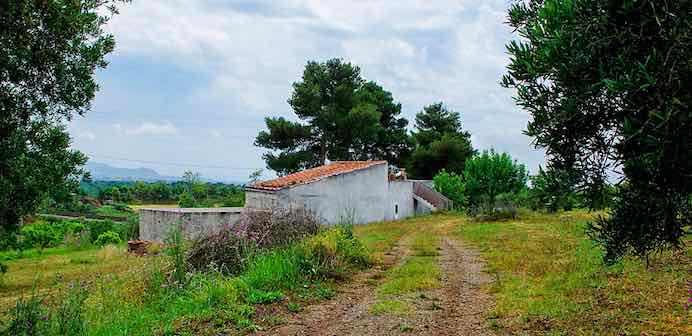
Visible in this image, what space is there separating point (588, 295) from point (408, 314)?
9.82 ft

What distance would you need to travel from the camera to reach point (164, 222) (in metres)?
28.6

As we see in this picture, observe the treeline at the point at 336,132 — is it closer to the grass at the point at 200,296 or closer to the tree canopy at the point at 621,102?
the grass at the point at 200,296

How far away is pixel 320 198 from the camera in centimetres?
3066

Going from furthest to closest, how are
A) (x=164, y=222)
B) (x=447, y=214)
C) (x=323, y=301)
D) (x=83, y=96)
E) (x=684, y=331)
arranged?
(x=447, y=214), (x=164, y=222), (x=83, y=96), (x=323, y=301), (x=684, y=331)

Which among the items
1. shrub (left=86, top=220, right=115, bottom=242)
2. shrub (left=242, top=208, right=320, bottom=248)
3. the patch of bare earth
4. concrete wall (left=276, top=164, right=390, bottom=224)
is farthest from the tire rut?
shrub (left=86, top=220, right=115, bottom=242)

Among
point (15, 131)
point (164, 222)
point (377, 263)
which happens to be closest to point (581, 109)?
point (15, 131)

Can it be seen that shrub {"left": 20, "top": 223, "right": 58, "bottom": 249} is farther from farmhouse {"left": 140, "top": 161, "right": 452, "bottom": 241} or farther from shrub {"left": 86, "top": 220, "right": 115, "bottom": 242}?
farmhouse {"left": 140, "top": 161, "right": 452, "bottom": 241}

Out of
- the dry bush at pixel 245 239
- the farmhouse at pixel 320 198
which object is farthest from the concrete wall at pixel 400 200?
the dry bush at pixel 245 239

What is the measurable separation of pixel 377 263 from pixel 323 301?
4778mm

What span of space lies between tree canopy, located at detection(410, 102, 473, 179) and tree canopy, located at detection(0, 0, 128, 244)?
1993 inches

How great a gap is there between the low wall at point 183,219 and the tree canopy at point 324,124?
2193 cm

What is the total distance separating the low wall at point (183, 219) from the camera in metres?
25.6

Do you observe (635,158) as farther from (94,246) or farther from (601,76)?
(94,246)

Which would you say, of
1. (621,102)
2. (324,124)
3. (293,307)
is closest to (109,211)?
(324,124)
